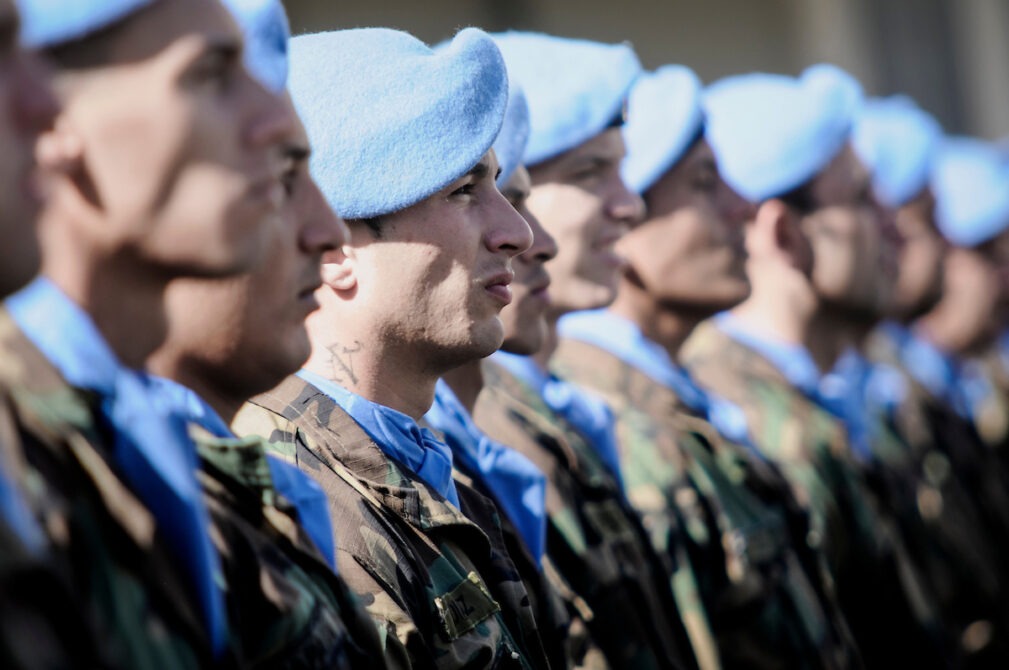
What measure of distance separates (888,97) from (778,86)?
7.44 meters

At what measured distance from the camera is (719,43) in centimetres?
1111

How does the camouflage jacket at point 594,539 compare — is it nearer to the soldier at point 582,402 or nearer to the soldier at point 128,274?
the soldier at point 582,402

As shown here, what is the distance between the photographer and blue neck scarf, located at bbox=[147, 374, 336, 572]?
2189 mm

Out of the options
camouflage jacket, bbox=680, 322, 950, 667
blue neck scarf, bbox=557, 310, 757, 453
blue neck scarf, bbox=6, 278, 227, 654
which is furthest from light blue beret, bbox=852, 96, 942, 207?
blue neck scarf, bbox=6, 278, 227, 654

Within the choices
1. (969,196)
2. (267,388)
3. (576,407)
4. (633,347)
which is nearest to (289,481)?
(267,388)

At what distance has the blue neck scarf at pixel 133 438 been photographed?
1779 millimetres

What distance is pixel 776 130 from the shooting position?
528 cm

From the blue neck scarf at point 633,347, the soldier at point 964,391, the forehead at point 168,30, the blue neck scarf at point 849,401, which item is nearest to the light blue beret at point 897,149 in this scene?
the soldier at point 964,391

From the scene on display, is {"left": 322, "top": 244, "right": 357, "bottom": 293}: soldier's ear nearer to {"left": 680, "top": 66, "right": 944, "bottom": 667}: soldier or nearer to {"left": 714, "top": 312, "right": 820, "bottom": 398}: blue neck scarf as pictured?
{"left": 680, "top": 66, "right": 944, "bottom": 667}: soldier

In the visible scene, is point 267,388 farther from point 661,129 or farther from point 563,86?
point 661,129

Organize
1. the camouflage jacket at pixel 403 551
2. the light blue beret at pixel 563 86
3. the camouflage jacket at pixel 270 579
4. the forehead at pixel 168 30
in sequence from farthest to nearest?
the light blue beret at pixel 563 86, the camouflage jacket at pixel 403 551, the camouflage jacket at pixel 270 579, the forehead at pixel 168 30

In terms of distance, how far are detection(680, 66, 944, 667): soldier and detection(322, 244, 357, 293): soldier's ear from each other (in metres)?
2.43

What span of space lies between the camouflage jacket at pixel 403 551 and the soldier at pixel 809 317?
2.36 meters

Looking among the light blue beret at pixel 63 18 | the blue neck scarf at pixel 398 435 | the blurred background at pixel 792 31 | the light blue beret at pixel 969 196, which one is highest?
the light blue beret at pixel 63 18
